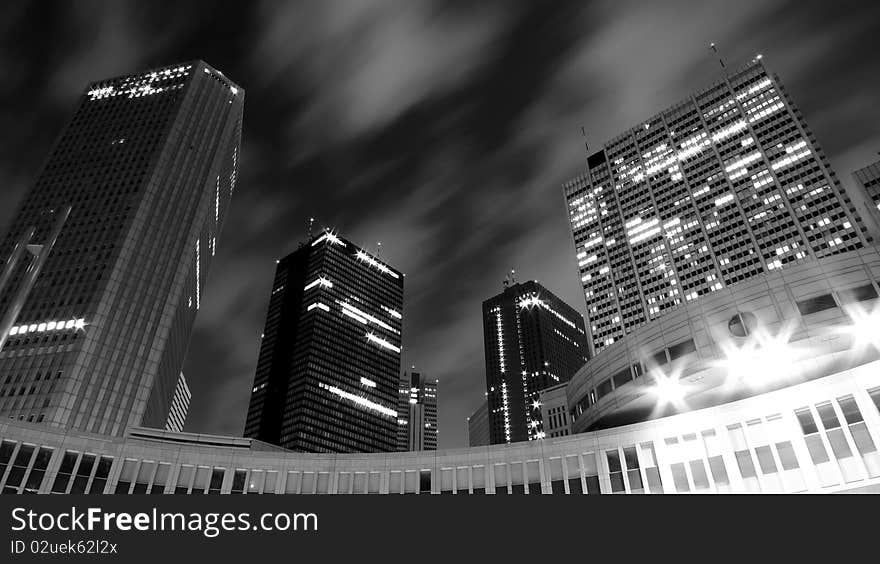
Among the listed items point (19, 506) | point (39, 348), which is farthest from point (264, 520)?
point (39, 348)

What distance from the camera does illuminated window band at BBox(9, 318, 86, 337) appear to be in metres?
137

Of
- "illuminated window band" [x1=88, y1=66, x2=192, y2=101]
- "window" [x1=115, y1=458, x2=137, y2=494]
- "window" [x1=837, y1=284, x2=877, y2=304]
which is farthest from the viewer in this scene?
"illuminated window band" [x1=88, y1=66, x2=192, y2=101]

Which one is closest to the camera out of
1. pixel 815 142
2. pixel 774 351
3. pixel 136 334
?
pixel 774 351

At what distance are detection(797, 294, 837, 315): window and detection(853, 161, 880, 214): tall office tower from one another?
113 metres

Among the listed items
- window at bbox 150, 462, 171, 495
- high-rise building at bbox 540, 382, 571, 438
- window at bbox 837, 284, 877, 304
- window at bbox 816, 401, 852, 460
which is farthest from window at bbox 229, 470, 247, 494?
high-rise building at bbox 540, 382, 571, 438

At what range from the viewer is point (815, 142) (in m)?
186

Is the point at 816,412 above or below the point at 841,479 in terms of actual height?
above

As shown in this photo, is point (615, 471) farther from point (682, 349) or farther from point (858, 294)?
point (858, 294)

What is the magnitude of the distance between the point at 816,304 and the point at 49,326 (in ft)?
510

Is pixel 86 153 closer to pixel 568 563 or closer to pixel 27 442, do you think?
pixel 27 442

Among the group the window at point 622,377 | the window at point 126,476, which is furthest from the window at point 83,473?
the window at point 622,377

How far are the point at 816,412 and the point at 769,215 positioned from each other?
159685 mm

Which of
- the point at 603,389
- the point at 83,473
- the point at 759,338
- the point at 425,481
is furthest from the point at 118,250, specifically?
the point at 759,338

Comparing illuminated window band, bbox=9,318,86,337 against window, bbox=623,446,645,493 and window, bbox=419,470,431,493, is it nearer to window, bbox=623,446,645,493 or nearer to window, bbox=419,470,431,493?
window, bbox=419,470,431,493
